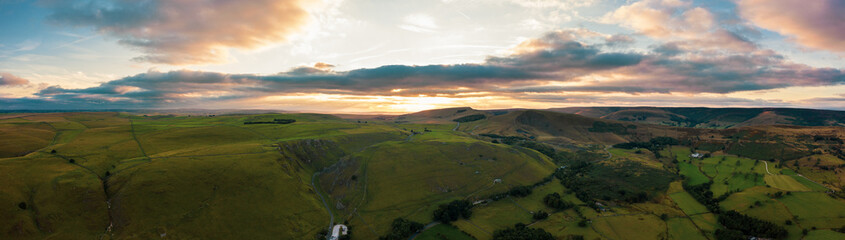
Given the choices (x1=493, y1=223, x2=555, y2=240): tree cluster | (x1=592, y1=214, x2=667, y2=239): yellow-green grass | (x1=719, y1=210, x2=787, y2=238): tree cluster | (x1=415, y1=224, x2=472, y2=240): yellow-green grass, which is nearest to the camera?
(x1=719, y1=210, x2=787, y2=238): tree cluster

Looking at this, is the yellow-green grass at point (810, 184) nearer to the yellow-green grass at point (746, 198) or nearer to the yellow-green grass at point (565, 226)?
the yellow-green grass at point (746, 198)

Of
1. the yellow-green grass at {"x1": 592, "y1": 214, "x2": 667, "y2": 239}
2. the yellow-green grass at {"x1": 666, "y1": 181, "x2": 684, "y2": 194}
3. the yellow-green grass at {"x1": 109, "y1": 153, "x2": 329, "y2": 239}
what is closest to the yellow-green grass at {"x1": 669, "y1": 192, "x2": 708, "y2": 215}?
the yellow-green grass at {"x1": 666, "y1": 181, "x2": 684, "y2": 194}

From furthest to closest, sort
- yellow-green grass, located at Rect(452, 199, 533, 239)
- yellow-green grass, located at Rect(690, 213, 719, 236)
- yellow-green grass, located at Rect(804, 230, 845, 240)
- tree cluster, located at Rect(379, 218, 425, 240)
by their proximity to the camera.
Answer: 1. yellow-green grass, located at Rect(452, 199, 533, 239)
2. yellow-green grass, located at Rect(690, 213, 719, 236)
3. tree cluster, located at Rect(379, 218, 425, 240)
4. yellow-green grass, located at Rect(804, 230, 845, 240)

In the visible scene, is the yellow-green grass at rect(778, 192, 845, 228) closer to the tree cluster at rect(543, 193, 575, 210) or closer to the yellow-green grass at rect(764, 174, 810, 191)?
the yellow-green grass at rect(764, 174, 810, 191)

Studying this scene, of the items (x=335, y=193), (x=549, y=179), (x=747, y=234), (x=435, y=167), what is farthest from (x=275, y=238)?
(x=747, y=234)

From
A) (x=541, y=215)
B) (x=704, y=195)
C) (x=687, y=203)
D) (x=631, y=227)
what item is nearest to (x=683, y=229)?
(x=631, y=227)

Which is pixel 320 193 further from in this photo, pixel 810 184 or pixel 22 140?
pixel 810 184

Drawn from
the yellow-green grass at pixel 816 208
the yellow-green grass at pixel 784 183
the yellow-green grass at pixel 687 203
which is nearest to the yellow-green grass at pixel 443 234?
the yellow-green grass at pixel 687 203
